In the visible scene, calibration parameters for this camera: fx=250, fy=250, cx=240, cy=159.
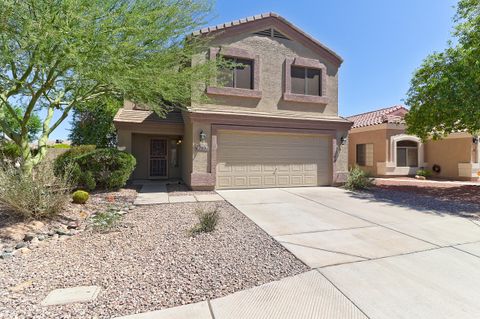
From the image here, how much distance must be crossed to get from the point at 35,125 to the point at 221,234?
36251mm

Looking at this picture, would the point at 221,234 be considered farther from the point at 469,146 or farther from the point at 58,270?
the point at 469,146

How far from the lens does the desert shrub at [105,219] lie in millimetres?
5547

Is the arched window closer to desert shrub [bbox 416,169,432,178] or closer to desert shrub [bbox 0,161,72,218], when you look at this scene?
desert shrub [bbox 416,169,432,178]

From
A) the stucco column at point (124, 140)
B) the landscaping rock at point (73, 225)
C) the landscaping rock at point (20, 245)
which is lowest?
the landscaping rock at point (20, 245)

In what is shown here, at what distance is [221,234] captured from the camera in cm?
509

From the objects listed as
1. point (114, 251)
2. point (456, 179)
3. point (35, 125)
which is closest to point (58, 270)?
point (114, 251)

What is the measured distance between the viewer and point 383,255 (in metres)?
4.15

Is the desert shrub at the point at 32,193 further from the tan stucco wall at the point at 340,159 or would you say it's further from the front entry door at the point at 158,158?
the tan stucco wall at the point at 340,159

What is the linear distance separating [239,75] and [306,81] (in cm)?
337

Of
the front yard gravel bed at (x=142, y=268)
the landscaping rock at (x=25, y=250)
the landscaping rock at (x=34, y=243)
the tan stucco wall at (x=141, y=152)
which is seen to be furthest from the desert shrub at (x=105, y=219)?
the tan stucco wall at (x=141, y=152)

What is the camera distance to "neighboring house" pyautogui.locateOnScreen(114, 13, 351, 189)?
10438 mm

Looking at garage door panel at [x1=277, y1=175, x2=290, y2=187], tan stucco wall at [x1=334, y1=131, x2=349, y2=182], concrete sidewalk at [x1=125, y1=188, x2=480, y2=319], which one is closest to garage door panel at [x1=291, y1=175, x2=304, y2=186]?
garage door panel at [x1=277, y1=175, x2=290, y2=187]

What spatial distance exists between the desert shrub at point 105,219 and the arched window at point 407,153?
1793 centimetres

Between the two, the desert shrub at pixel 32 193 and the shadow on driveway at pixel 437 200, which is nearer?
the desert shrub at pixel 32 193
